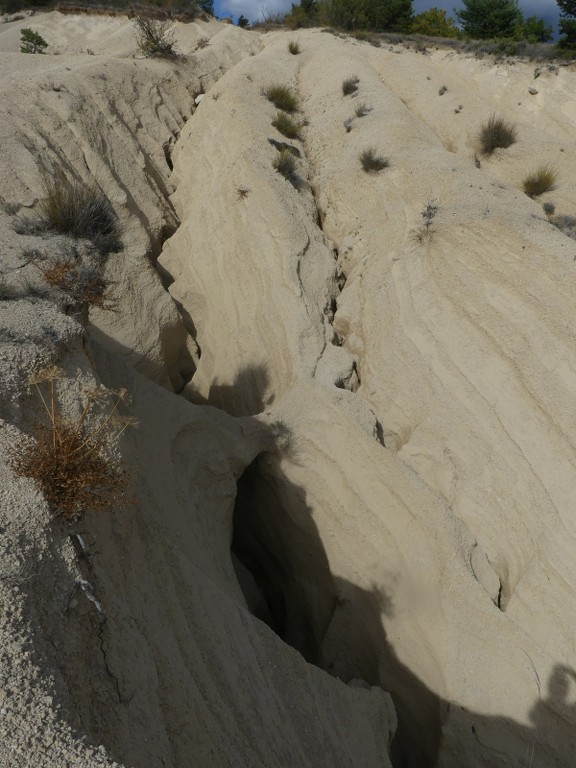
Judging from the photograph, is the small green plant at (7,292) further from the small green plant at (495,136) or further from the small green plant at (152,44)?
the small green plant at (152,44)

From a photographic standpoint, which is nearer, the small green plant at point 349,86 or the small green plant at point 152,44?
A: the small green plant at point 349,86

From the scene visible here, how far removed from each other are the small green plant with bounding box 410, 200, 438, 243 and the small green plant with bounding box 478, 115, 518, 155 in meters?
3.09

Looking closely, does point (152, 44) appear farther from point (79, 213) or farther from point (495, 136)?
point (495, 136)

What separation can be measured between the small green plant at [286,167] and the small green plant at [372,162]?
1.07m

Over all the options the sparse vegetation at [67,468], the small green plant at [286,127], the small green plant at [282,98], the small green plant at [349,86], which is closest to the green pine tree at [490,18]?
the small green plant at [349,86]

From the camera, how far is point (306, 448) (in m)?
5.43

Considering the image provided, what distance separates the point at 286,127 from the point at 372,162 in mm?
2138

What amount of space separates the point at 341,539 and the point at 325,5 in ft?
61.8

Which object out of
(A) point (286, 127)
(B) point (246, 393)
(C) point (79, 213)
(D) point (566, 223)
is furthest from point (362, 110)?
(B) point (246, 393)

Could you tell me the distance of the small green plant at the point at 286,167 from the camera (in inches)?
298

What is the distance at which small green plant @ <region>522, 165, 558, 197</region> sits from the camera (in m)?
7.67

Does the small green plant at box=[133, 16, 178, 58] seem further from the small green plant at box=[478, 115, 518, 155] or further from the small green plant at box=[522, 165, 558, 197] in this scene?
the small green plant at box=[522, 165, 558, 197]

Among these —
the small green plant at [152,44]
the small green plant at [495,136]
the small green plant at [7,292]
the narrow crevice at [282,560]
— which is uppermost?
the small green plant at [152,44]

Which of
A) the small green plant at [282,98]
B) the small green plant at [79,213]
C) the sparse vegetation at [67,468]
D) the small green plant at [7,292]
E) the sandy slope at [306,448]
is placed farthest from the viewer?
the small green plant at [282,98]
